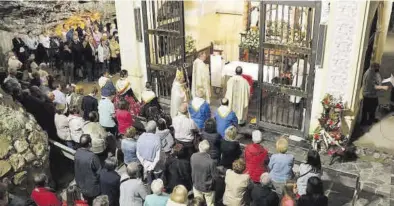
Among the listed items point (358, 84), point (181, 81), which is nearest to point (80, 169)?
point (181, 81)

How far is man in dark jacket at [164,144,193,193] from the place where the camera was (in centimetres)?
689

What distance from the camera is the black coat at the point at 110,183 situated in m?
6.57

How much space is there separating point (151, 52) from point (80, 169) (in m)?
5.43

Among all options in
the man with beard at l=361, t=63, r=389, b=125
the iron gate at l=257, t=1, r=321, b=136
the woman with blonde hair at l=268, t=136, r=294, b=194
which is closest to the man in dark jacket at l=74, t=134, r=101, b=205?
the woman with blonde hair at l=268, t=136, r=294, b=194

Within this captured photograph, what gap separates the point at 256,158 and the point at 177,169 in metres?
1.30

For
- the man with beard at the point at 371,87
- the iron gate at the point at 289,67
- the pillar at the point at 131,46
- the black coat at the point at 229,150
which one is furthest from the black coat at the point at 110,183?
the man with beard at the point at 371,87

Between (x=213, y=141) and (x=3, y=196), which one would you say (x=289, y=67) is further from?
(x=3, y=196)

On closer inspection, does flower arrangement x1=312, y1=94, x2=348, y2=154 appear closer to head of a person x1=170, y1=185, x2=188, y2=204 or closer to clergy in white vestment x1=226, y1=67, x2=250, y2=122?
clergy in white vestment x1=226, y1=67, x2=250, y2=122

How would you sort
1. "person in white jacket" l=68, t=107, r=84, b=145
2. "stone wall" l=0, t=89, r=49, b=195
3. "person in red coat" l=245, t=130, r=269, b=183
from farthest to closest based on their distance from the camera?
"person in white jacket" l=68, t=107, r=84, b=145
"stone wall" l=0, t=89, r=49, b=195
"person in red coat" l=245, t=130, r=269, b=183

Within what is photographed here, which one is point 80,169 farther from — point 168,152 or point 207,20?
point 207,20

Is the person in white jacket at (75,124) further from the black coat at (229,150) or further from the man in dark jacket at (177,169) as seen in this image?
the black coat at (229,150)

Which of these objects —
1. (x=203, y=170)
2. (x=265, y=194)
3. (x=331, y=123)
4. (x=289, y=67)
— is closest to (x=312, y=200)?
(x=265, y=194)

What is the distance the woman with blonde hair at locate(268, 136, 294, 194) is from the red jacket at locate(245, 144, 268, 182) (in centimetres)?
13

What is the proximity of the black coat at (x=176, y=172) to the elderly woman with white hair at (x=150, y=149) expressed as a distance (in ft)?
1.64
